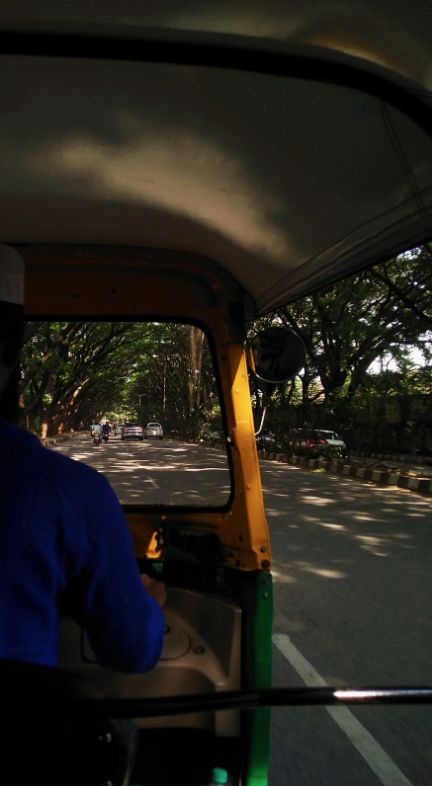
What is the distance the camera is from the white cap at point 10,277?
40.1 inches

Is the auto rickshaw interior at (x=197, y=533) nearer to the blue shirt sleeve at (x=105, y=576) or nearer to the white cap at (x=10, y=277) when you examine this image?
the blue shirt sleeve at (x=105, y=576)

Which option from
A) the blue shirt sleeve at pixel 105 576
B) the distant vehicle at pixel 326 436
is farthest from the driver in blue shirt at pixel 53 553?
the distant vehicle at pixel 326 436

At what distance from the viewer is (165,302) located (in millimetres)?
2432

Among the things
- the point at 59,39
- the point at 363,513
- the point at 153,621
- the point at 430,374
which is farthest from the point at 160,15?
the point at 430,374

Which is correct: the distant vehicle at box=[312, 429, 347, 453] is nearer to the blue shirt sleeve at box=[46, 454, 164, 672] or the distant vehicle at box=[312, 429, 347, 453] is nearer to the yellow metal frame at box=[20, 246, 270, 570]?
the yellow metal frame at box=[20, 246, 270, 570]

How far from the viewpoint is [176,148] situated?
1.59 metres

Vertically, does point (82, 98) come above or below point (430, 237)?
above

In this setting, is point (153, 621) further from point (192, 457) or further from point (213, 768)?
point (192, 457)

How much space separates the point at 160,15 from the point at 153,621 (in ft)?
3.64

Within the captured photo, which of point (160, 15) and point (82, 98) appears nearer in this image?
point (160, 15)

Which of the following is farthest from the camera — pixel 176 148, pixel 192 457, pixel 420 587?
pixel 420 587

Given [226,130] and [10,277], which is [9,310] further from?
[226,130]

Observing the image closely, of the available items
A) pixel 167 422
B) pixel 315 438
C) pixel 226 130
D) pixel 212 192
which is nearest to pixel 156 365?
pixel 167 422

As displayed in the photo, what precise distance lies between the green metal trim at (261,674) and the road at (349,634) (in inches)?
29.6
